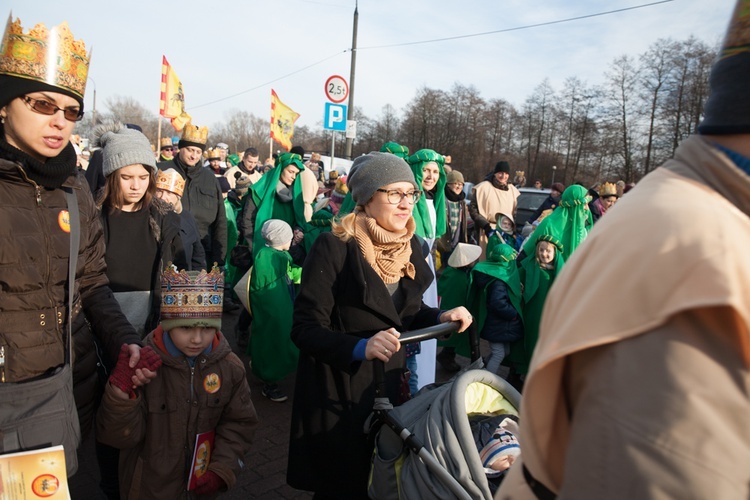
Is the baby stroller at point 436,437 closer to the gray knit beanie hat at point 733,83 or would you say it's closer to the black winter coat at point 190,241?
the gray knit beanie hat at point 733,83

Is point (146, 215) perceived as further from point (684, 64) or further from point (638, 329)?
point (684, 64)

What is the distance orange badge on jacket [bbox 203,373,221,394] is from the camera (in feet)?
9.01

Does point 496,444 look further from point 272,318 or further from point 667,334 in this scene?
point 272,318

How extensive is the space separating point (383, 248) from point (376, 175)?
377 millimetres

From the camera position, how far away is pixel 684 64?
36.5m

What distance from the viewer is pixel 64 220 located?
2.12 meters

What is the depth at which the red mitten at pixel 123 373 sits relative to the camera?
230cm

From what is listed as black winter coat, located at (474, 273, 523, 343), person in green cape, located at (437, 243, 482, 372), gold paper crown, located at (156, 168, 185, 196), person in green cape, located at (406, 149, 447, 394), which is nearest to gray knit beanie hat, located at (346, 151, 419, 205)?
person in green cape, located at (406, 149, 447, 394)

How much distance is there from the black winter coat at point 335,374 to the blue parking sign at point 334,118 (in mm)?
11318

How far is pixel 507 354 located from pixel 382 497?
3.63 m

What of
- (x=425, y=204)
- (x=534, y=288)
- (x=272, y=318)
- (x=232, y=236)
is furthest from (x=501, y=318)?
(x=232, y=236)

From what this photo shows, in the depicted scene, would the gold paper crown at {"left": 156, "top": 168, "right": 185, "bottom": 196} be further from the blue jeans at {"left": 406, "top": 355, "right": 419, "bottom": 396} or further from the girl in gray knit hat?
the blue jeans at {"left": 406, "top": 355, "right": 419, "bottom": 396}

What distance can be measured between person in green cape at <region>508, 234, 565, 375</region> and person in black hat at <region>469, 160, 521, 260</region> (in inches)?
138

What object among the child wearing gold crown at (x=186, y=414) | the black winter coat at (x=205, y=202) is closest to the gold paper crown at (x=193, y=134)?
the black winter coat at (x=205, y=202)
